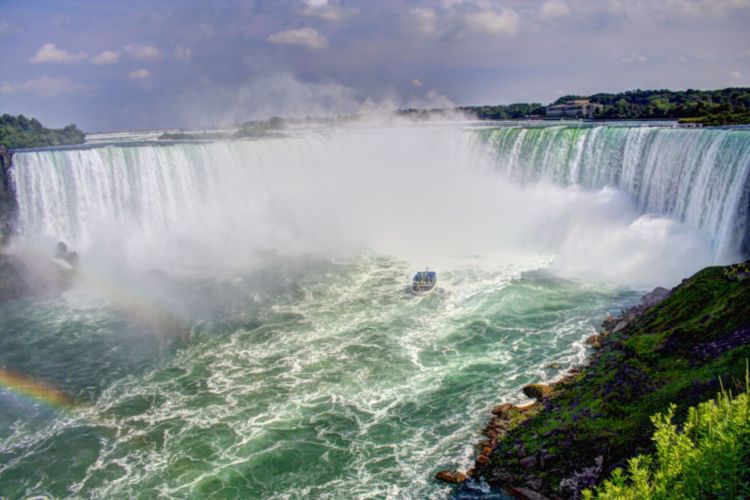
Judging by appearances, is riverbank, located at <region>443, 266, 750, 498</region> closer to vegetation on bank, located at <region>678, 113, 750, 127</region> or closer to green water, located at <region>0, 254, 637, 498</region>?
green water, located at <region>0, 254, 637, 498</region>

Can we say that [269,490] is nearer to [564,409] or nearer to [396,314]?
[564,409]

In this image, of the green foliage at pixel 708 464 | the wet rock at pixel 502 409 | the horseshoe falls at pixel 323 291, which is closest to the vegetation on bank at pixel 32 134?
the horseshoe falls at pixel 323 291

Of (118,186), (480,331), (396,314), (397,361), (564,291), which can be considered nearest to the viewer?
(397,361)

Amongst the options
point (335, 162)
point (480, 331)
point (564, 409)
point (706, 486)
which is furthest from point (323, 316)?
point (335, 162)

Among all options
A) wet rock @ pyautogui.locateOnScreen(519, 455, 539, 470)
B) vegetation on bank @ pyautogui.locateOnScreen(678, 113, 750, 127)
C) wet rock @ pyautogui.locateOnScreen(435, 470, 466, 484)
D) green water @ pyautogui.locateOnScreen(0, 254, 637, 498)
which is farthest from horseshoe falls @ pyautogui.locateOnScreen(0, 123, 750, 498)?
vegetation on bank @ pyautogui.locateOnScreen(678, 113, 750, 127)

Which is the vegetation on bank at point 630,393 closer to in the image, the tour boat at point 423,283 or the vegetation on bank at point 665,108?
the tour boat at point 423,283

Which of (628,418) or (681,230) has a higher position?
(681,230)

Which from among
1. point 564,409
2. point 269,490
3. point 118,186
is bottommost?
point 269,490
